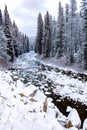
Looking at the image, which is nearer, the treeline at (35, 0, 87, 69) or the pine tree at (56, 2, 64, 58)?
the treeline at (35, 0, 87, 69)

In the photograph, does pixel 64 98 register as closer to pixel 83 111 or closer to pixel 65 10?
pixel 83 111

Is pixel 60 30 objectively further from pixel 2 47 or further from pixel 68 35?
pixel 2 47

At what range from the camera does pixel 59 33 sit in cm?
5378

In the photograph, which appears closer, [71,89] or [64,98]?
[64,98]

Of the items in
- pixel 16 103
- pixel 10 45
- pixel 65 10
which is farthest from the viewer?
pixel 65 10

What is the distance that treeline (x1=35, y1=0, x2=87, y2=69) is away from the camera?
122 feet

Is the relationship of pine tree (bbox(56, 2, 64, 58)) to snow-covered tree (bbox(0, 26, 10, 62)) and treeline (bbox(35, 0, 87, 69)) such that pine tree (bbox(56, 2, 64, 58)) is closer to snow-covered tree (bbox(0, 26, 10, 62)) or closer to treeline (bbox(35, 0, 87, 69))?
treeline (bbox(35, 0, 87, 69))

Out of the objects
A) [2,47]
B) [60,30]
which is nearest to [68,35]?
[60,30]

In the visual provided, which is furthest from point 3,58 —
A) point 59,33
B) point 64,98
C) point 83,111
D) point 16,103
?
point 16,103

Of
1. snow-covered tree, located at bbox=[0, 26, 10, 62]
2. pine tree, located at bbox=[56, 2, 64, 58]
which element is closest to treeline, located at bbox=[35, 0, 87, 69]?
pine tree, located at bbox=[56, 2, 64, 58]

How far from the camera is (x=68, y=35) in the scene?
4431cm

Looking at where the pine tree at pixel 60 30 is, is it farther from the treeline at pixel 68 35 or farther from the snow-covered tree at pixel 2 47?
the snow-covered tree at pixel 2 47

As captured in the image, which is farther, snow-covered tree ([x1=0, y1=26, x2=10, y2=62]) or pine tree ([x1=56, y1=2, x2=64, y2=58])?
pine tree ([x1=56, y1=2, x2=64, y2=58])

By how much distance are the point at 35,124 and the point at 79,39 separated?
47655 mm
